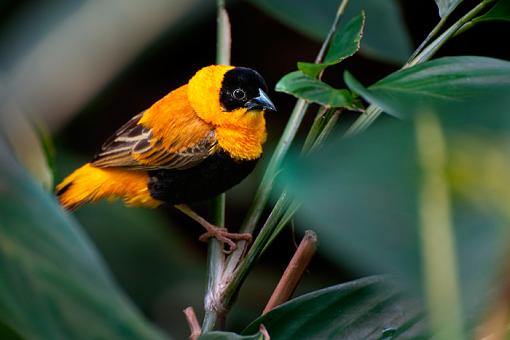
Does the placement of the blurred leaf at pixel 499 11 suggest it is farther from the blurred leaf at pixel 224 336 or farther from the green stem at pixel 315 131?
the blurred leaf at pixel 224 336

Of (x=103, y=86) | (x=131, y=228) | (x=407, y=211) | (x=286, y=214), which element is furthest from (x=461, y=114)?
(x=131, y=228)

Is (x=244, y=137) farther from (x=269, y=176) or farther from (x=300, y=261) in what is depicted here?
(x=300, y=261)

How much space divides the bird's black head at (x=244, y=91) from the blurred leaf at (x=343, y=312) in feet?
3.28

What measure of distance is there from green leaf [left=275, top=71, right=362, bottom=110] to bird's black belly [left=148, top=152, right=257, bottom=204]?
0.81m

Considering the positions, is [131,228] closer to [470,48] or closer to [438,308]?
[470,48]

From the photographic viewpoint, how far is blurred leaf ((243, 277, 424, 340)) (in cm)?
92

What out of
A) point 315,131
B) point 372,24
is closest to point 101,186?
point 372,24

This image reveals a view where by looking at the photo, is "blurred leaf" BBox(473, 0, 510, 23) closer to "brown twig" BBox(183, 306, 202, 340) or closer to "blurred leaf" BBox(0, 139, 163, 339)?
"brown twig" BBox(183, 306, 202, 340)

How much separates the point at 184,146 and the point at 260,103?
199 millimetres

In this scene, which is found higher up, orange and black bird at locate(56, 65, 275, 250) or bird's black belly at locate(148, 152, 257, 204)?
orange and black bird at locate(56, 65, 275, 250)

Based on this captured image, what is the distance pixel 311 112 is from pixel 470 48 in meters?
0.58

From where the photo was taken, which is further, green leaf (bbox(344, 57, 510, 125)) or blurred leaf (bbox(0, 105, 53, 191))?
blurred leaf (bbox(0, 105, 53, 191))

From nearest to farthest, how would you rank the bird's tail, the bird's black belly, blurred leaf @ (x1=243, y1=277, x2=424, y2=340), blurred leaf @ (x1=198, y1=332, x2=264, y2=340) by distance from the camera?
blurred leaf @ (x1=198, y1=332, x2=264, y2=340)
blurred leaf @ (x1=243, y1=277, x2=424, y2=340)
the bird's black belly
the bird's tail

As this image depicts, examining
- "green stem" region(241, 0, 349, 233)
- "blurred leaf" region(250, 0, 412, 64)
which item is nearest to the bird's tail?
"blurred leaf" region(250, 0, 412, 64)
